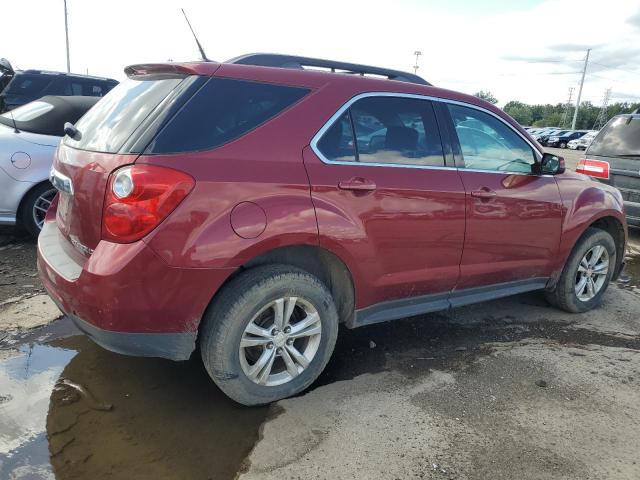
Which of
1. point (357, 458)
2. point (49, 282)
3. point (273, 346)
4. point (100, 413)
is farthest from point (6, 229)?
point (357, 458)

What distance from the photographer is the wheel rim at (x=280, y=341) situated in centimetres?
270

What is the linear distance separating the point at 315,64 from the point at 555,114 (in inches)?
4154

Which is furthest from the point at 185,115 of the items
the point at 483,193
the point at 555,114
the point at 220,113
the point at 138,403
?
the point at 555,114

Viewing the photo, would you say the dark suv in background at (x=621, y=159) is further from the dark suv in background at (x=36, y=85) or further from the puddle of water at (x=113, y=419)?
the dark suv in background at (x=36, y=85)

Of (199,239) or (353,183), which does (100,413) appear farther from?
(353,183)

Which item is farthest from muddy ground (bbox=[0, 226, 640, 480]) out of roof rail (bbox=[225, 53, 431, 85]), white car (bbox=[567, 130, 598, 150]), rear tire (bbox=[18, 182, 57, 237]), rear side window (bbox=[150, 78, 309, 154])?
white car (bbox=[567, 130, 598, 150])

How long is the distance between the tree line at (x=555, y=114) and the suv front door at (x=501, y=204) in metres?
72.9

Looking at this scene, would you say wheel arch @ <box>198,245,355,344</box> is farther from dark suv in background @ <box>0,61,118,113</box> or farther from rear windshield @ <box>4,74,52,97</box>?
rear windshield @ <box>4,74,52,97</box>

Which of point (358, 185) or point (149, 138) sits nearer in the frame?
point (149, 138)

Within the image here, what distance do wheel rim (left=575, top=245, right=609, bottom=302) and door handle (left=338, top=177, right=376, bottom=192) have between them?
249cm

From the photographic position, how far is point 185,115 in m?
2.49

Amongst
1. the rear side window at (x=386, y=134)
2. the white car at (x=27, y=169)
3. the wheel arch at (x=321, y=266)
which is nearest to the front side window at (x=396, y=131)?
the rear side window at (x=386, y=134)

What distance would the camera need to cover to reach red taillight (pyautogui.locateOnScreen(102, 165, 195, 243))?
2330mm

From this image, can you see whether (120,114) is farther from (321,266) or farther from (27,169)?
(27,169)
